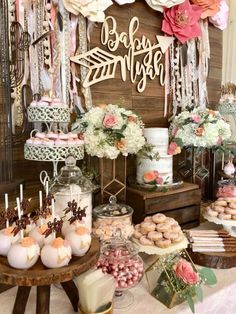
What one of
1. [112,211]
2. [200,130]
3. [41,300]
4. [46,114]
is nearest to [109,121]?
[46,114]

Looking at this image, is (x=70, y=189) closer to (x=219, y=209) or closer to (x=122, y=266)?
(x=122, y=266)

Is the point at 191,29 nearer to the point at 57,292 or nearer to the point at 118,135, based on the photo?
the point at 118,135

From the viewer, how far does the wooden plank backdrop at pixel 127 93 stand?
57.1 inches

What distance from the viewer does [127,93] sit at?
1742 millimetres

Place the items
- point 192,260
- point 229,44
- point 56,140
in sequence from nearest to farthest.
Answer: point 56,140, point 192,260, point 229,44

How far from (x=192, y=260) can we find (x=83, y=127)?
2.37 ft

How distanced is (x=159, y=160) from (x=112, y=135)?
14.2 inches

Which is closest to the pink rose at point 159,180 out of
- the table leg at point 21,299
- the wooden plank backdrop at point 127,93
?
the wooden plank backdrop at point 127,93

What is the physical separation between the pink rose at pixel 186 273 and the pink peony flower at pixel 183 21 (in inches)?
53.0

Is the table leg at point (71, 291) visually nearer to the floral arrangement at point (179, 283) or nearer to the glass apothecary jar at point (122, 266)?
the glass apothecary jar at point (122, 266)

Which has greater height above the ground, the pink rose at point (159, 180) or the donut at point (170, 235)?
the pink rose at point (159, 180)

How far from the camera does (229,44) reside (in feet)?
8.54

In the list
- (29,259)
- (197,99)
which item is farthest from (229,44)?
(29,259)

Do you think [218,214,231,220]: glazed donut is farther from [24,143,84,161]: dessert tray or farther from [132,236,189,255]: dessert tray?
[24,143,84,161]: dessert tray
